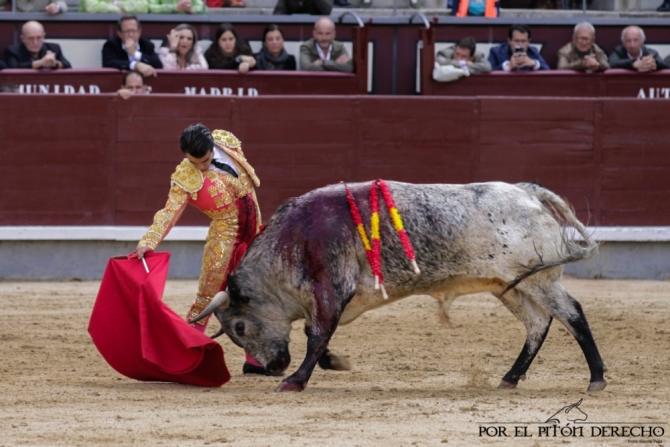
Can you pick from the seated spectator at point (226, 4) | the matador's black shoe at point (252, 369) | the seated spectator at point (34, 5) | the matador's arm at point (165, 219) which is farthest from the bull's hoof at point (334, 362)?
the seated spectator at point (226, 4)

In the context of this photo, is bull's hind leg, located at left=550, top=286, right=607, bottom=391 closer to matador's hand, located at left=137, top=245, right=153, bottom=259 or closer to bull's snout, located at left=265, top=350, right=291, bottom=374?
bull's snout, located at left=265, top=350, right=291, bottom=374

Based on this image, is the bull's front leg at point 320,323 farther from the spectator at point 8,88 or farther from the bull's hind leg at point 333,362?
the spectator at point 8,88

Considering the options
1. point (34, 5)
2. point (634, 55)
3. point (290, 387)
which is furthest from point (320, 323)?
point (634, 55)

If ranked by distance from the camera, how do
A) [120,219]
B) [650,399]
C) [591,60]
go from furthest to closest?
[591,60]
[120,219]
[650,399]

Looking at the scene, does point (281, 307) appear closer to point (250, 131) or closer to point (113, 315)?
point (113, 315)

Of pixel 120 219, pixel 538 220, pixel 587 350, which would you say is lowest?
pixel 120 219

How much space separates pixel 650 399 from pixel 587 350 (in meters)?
0.39

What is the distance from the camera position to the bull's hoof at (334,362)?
5.62 meters

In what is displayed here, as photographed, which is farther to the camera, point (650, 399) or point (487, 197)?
point (487, 197)

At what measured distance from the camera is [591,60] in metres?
9.59

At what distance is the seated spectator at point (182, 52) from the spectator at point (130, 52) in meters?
0.09

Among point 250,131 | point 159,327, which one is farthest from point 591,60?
point 159,327

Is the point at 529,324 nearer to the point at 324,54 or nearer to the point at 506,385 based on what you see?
the point at 506,385

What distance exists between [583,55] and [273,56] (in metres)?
2.50
